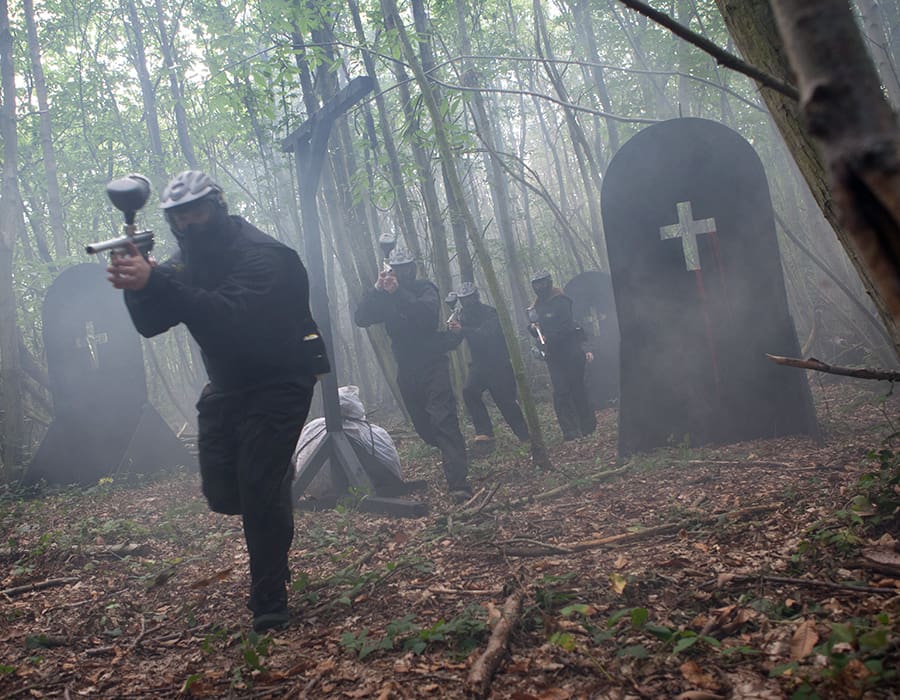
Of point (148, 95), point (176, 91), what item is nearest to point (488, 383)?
point (176, 91)

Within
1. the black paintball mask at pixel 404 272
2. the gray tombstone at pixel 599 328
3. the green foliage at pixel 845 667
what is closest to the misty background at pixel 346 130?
the gray tombstone at pixel 599 328

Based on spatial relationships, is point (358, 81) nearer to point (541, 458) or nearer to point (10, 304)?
point (541, 458)

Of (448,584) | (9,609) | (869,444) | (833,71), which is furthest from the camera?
(869,444)

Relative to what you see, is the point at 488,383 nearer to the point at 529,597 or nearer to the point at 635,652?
the point at 529,597

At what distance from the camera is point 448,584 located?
12.5 feet

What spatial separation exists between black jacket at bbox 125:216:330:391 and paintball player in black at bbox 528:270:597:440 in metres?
6.37

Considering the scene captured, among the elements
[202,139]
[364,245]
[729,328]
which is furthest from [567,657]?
[202,139]

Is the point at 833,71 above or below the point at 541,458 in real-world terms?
above

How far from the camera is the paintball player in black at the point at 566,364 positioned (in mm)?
9953

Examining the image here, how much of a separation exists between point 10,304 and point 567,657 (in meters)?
10.8

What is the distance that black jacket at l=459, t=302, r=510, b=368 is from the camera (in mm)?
9445

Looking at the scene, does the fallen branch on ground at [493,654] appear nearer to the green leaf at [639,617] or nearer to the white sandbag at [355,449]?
the green leaf at [639,617]

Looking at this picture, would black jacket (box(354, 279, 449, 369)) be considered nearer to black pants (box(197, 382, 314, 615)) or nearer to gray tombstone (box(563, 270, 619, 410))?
black pants (box(197, 382, 314, 615))

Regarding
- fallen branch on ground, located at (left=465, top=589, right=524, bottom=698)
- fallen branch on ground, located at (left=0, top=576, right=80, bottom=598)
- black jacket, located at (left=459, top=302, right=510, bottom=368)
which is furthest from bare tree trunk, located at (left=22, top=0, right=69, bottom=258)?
fallen branch on ground, located at (left=465, top=589, right=524, bottom=698)
